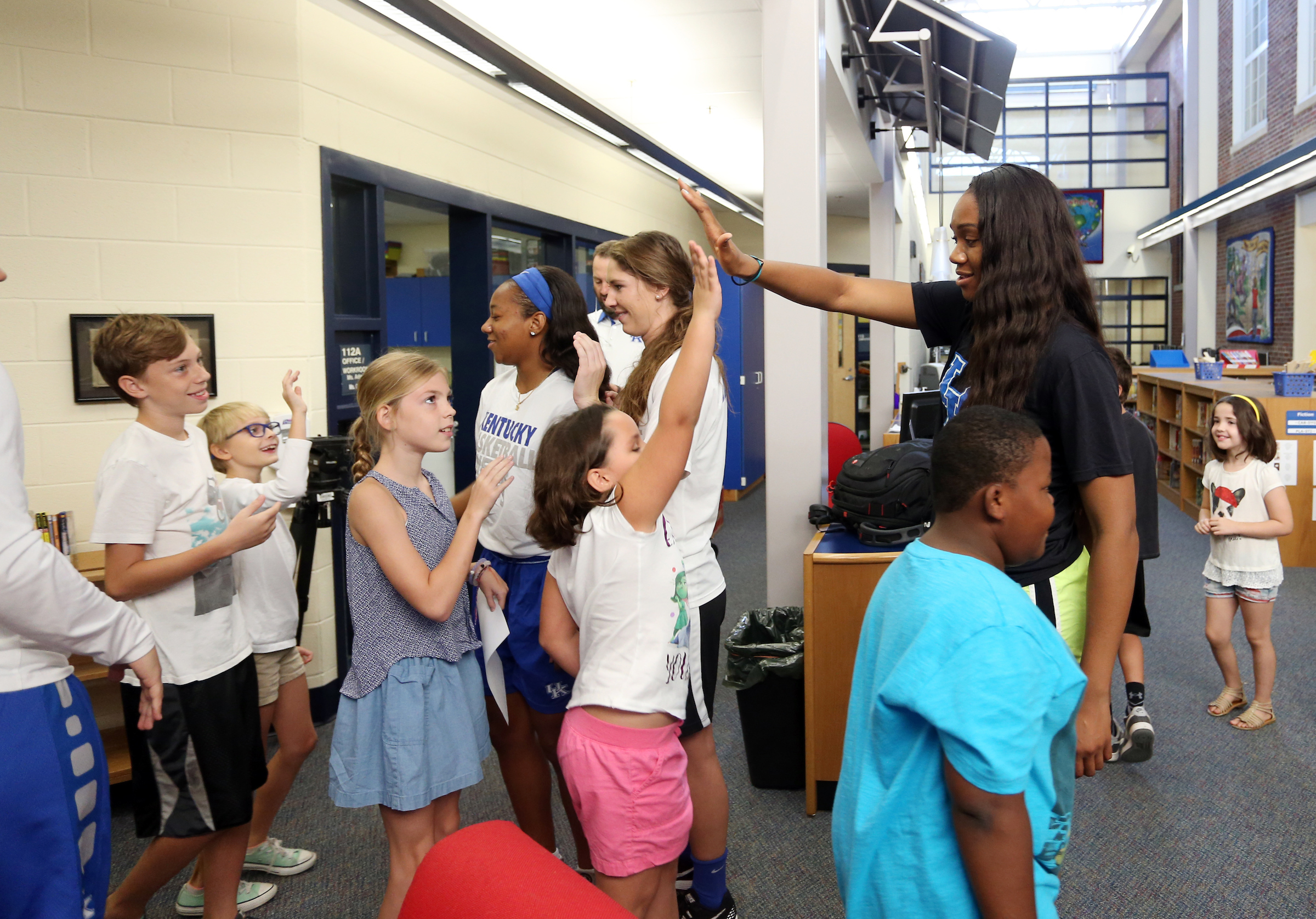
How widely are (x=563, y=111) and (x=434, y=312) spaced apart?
3.45m

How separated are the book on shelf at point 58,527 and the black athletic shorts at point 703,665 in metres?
2.10

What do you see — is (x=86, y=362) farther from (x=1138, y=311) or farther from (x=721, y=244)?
(x=1138, y=311)

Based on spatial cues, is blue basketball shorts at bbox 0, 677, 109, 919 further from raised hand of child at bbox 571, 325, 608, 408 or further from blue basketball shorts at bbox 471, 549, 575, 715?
raised hand of child at bbox 571, 325, 608, 408

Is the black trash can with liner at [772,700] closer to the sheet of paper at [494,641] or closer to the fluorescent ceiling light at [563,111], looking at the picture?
the sheet of paper at [494,641]

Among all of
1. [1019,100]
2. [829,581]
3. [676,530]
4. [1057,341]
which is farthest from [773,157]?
[1019,100]

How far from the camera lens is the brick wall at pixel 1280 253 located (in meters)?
11.4

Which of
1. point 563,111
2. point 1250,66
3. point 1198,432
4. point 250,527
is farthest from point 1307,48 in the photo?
point 250,527

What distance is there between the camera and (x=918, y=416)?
4.91 m

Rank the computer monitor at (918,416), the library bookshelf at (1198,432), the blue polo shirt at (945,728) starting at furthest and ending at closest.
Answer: the library bookshelf at (1198,432) → the computer monitor at (918,416) → the blue polo shirt at (945,728)

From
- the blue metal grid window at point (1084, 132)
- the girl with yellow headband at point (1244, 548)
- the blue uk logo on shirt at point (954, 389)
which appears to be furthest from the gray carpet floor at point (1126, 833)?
the blue metal grid window at point (1084, 132)

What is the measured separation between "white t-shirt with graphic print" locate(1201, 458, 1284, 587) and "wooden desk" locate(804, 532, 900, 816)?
169cm

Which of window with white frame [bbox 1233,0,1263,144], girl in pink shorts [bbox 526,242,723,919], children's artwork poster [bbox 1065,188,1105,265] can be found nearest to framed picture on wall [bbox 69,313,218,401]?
girl in pink shorts [bbox 526,242,723,919]

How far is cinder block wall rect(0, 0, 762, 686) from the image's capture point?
292 centimetres

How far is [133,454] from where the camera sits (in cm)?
196
